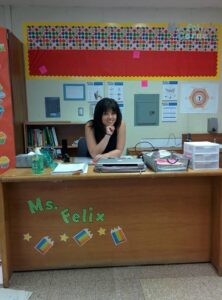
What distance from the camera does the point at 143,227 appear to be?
1.98 metres

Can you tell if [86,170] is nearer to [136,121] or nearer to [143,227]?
[143,227]

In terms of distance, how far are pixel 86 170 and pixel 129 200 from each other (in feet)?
1.31

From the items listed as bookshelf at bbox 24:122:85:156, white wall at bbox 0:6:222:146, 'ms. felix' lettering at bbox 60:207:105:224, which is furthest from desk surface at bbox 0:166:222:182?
white wall at bbox 0:6:222:146

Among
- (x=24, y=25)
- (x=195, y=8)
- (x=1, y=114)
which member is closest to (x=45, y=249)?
(x=1, y=114)

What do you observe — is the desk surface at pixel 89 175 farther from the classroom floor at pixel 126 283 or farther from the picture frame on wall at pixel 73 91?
the picture frame on wall at pixel 73 91

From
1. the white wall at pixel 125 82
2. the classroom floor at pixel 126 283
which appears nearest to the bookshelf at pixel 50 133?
the white wall at pixel 125 82

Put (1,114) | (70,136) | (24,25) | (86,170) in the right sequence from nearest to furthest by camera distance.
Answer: (86,170)
(1,114)
(24,25)
(70,136)

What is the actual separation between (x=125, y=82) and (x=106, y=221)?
2410 millimetres

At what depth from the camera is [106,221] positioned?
1963 mm

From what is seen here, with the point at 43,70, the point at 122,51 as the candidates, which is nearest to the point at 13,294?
the point at 43,70

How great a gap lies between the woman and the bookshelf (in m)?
1.14

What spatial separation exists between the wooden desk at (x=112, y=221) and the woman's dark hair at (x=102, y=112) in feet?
2.33

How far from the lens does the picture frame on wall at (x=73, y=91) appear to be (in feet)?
12.3

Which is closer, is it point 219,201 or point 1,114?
point 219,201
